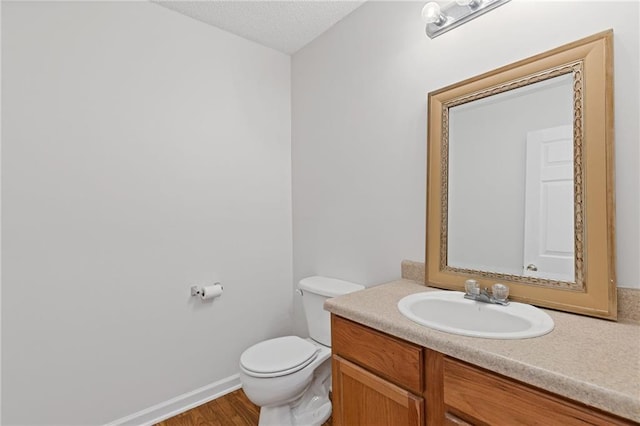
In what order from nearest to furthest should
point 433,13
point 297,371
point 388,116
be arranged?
point 433,13, point 297,371, point 388,116

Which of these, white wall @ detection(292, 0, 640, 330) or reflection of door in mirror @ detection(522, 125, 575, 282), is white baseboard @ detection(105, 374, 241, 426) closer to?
white wall @ detection(292, 0, 640, 330)

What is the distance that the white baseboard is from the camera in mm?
1720

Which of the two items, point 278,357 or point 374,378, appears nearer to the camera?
point 374,378

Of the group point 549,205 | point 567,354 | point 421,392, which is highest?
point 549,205

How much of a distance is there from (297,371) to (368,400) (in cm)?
56

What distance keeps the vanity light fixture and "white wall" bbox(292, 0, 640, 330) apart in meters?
0.04

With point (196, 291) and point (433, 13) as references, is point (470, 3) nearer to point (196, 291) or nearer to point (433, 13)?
point (433, 13)

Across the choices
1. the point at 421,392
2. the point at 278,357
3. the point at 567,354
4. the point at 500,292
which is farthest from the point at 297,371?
the point at 567,354

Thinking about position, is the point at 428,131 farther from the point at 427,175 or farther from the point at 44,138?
the point at 44,138

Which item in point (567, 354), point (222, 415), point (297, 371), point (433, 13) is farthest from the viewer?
point (222, 415)

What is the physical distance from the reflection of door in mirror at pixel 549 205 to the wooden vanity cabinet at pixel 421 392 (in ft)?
1.72

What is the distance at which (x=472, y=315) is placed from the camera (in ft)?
3.83

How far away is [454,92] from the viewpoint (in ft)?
4.45

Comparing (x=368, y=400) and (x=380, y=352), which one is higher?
(x=380, y=352)
